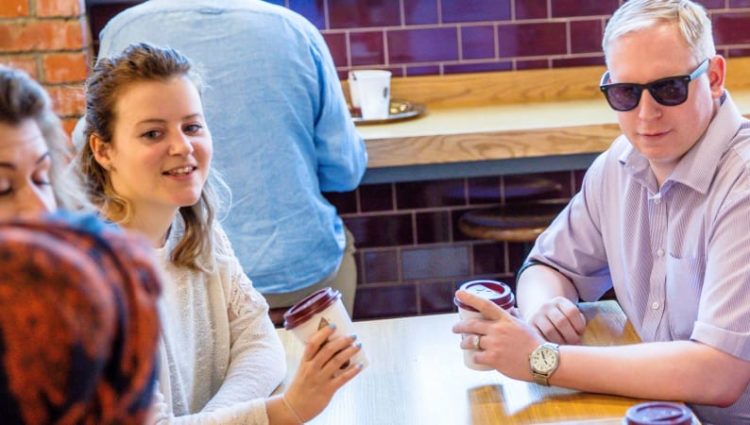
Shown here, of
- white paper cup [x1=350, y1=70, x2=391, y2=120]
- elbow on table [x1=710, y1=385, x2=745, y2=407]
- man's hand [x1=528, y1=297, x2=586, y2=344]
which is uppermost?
white paper cup [x1=350, y1=70, x2=391, y2=120]

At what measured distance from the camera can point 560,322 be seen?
1698 millimetres

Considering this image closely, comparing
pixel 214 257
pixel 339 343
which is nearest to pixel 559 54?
pixel 214 257

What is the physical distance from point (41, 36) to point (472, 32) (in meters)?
1.38

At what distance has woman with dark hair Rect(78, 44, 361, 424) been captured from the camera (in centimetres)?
158

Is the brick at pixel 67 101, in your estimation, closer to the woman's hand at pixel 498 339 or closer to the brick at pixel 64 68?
the brick at pixel 64 68

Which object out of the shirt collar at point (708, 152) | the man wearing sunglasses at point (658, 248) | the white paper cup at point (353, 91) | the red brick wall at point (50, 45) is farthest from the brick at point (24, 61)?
the shirt collar at point (708, 152)

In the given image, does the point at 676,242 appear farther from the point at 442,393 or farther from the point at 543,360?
the point at 442,393

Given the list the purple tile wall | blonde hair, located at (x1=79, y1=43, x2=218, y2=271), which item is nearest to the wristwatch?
blonde hair, located at (x1=79, y1=43, x2=218, y2=271)

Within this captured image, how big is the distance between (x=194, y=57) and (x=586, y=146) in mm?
1137

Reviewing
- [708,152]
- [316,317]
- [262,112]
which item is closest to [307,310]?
[316,317]

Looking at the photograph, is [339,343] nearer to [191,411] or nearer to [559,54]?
[191,411]

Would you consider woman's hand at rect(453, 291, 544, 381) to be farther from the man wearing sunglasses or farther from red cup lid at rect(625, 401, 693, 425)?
red cup lid at rect(625, 401, 693, 425)

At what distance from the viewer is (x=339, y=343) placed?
4.34 feet

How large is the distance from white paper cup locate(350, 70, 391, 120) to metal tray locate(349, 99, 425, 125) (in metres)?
0.02
